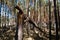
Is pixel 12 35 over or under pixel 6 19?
under

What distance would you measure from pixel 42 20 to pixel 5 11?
126 inches

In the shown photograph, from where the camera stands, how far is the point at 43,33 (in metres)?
8.55

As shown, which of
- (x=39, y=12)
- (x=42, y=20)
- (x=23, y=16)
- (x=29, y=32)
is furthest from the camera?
(x=39, y=12)

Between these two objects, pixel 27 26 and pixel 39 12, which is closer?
pixel 27 26

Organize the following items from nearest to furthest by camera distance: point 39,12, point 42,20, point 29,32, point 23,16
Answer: point 23,16
point 29,32
point 42,20
point 39,12

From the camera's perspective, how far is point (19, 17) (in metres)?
5.25

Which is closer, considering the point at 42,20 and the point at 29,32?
the point at 29,32

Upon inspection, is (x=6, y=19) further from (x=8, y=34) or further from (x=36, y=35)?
(x=36, y=35)

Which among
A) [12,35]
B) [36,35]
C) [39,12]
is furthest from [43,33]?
[39,12]

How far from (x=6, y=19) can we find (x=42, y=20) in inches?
116

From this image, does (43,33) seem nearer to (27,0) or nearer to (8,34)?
(8,34)

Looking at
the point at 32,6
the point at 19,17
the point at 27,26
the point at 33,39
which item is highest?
the point at 32,6

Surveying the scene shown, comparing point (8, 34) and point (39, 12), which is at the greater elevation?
point (39, 12)

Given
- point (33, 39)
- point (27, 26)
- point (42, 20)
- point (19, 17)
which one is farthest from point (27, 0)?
Answer: point (19, 17)
